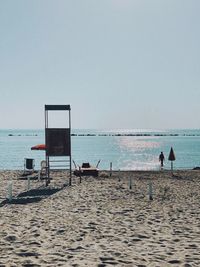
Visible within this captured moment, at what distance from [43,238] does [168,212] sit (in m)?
5.74

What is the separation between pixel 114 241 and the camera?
10055 mm

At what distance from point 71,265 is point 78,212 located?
6260mm

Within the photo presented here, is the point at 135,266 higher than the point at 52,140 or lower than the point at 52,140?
lower

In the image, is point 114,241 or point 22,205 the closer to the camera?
point 114,241

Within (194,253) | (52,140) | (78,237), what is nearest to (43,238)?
(78,237)

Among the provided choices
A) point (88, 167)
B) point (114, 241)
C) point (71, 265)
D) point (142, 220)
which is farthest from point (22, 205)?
point (88, 167)

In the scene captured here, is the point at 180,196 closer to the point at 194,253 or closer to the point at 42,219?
the point at 42,219

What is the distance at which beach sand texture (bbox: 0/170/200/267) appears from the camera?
8.48m

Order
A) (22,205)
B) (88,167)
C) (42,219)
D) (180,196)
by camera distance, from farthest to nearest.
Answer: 1. (88,167)
2. (180,196)
3. (22,205)
4. (42,219)

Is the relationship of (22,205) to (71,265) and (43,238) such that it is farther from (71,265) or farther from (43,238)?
(71,265)

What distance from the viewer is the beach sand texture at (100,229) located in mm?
8477

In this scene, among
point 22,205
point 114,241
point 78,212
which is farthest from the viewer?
point 22,205

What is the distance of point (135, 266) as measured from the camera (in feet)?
25.8

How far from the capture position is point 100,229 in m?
11.4
